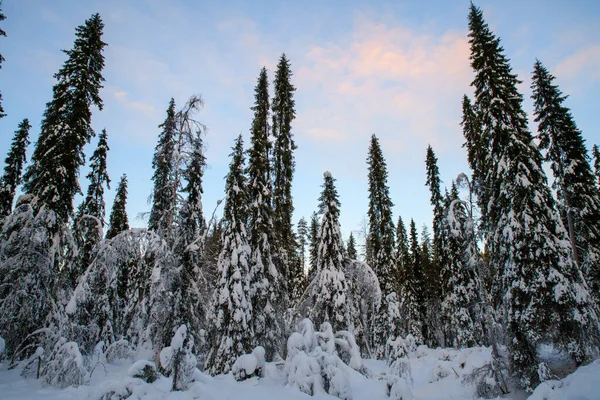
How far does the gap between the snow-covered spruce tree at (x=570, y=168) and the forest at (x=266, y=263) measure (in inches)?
3.9

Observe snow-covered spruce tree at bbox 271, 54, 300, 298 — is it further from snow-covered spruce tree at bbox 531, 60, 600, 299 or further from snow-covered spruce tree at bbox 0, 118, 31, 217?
snow-covered spruce tree at bbox 0, 118, 31, 217

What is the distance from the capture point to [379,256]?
25750 millimetres

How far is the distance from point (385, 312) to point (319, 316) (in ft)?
36.5

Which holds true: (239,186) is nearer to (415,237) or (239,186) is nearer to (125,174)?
(125,174)

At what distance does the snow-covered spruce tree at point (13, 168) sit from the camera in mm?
26594

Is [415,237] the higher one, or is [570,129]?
[570,129]

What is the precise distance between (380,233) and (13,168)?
1308 inches

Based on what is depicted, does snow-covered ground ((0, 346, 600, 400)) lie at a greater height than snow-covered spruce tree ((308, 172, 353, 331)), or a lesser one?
lesser

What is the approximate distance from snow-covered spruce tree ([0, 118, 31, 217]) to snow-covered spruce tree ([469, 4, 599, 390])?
35556mm

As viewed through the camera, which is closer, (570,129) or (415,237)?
(570,129)

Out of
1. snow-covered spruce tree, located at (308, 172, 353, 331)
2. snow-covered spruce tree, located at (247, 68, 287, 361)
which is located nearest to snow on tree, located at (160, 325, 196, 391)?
snow-covered spruce tree, located at (247, 68, 287, 361)

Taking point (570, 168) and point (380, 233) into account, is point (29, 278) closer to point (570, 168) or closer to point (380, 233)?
point (380, 233)

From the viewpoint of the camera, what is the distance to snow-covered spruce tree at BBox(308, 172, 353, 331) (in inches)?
635

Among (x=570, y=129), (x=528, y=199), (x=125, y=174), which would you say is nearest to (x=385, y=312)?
(x=528, y=199)
